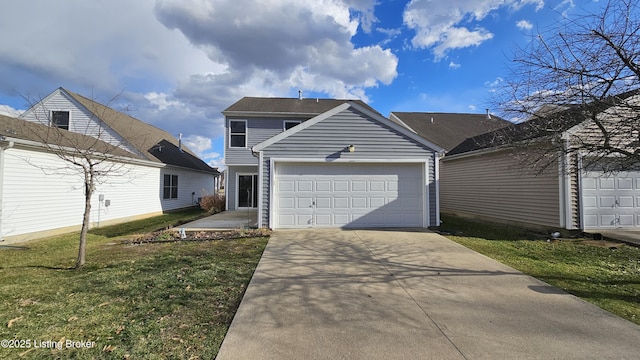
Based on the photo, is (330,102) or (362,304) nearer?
(362,304)

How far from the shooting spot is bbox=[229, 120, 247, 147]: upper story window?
52.7 ft

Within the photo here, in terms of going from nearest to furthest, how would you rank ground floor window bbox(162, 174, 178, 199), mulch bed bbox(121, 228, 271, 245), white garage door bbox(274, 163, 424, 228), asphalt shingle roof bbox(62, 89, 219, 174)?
mulch bed bbox(121, 228, 271, 245)
white garage door bbox(274, 163, 424, 228)
asphalt shingle roof bbox(62, 89, 219, 174)
ground floor window bbox(162, 174, 178, 199)

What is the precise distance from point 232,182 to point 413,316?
14.5m

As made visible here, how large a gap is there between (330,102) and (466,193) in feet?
33.1

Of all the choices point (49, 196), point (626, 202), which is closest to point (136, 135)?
point (49, 196)

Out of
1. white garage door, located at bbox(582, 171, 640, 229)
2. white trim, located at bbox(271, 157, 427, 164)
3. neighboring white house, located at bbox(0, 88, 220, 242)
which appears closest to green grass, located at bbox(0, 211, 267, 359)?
neighboring white house, located at bbox(0, 88, 220, 242)

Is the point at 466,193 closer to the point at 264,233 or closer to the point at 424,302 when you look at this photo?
the point at 264,233

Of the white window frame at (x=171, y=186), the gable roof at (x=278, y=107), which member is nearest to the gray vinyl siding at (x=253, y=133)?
the gable roof at (x=278, y=107)

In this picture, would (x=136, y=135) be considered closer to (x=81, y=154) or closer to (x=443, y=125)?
(x=81, y=154)

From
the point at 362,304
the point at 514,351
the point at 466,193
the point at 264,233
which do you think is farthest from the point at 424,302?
the point at 466,193

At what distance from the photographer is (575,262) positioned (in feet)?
20.5

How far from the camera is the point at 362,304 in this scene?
3.88m

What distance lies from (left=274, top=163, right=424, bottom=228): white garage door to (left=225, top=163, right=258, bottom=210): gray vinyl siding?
727 cm

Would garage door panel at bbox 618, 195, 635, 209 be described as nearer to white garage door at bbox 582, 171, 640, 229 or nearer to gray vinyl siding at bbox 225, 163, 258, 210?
white garage door at bbox 582, 171, 640, 229
